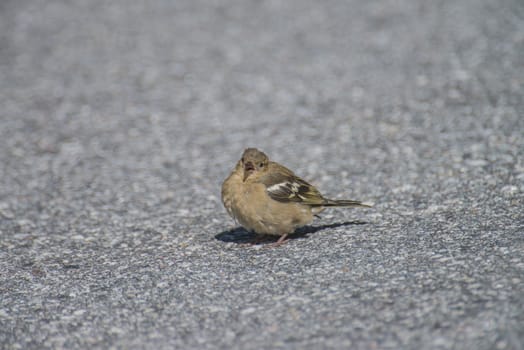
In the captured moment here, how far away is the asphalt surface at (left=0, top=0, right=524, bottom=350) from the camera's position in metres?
5.00

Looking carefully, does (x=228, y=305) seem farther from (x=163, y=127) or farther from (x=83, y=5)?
(x=83, y=5)

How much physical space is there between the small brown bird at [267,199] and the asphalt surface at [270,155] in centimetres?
Answer: 24

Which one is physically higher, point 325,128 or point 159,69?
point 159,69

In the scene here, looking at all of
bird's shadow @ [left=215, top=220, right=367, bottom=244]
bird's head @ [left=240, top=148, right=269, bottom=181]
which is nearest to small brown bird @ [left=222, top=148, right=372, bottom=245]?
bird's head @ [left=240, top=148, right=269, bottom=181]

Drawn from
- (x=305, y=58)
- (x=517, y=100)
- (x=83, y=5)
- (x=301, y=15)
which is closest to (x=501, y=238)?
(x=517, y=100)

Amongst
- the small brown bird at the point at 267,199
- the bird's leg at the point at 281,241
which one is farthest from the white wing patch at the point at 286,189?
the bird's leg at the point at 281,241

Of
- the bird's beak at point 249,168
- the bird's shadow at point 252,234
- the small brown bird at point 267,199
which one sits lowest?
the bird's shadow at point 252,234

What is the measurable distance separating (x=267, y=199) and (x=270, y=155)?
351 cm

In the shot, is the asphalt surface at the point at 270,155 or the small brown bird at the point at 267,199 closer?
the asphalt surface at the point at 270,155

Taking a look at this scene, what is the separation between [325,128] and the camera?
416 inches

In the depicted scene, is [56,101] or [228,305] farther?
[56,101]

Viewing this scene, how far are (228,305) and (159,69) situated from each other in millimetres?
9189

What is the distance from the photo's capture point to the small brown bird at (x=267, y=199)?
641 cm

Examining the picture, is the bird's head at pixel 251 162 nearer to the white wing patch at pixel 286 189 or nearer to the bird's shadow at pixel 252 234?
the white wing patch at pixel 286 189
